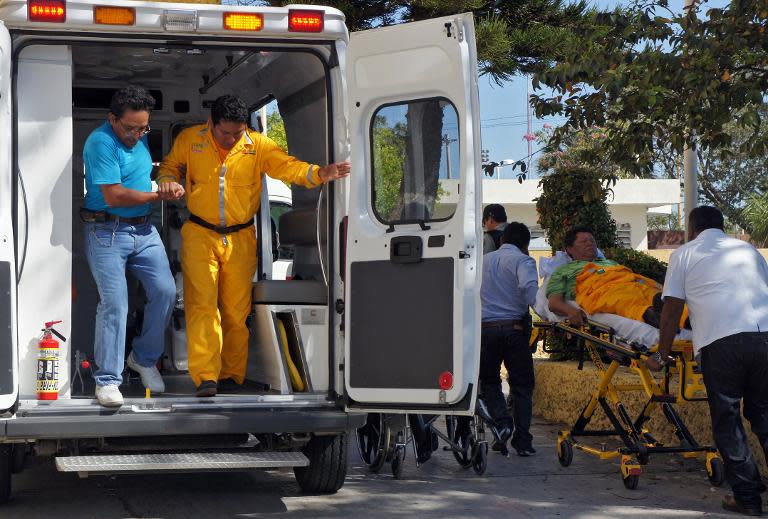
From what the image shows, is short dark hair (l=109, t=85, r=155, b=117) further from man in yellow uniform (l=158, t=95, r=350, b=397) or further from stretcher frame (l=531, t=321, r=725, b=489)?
stretcher frame (l=531, t=321, r=725, b=489)

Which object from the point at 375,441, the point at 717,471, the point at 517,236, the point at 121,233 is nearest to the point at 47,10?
the point at 121,233

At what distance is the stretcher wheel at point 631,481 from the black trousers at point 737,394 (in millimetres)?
763

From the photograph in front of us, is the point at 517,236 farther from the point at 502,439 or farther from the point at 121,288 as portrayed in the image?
the point at 121,288

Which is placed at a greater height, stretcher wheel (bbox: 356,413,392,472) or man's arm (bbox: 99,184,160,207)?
man's arm (bbox: 99,184,160,207)

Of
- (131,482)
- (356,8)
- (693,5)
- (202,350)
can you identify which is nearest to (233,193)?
(202,350)

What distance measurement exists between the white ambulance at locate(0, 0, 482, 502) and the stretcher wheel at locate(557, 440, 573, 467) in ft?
6.61

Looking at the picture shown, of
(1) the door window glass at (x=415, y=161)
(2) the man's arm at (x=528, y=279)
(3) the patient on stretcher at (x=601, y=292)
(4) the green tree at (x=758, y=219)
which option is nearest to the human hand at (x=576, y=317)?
(3) the patient on stretcher at (x=601, y=292)

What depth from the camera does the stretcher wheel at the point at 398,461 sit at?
8008 millimetres

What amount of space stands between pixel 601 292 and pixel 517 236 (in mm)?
1093

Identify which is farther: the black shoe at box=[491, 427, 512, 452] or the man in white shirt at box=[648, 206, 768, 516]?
the black shoe at box=[491, 427, 512, 452]

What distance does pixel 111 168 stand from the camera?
695 cm

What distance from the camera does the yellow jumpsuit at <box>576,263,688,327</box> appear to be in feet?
26.8

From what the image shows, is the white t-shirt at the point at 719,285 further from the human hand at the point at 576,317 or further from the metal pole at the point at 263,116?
the metal pole at the point at 263,116

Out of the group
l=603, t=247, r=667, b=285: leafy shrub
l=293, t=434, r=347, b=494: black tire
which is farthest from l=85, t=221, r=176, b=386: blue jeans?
l=603, t=247, r=667, b=285: leafy shrub
